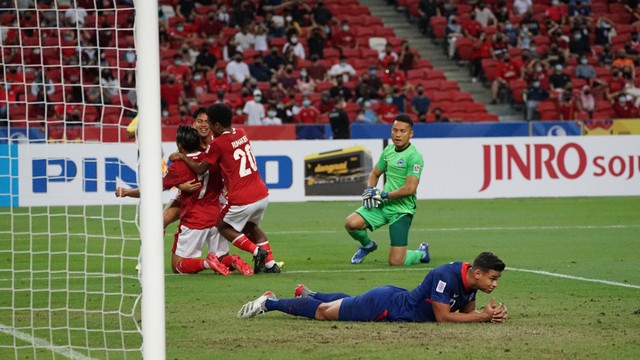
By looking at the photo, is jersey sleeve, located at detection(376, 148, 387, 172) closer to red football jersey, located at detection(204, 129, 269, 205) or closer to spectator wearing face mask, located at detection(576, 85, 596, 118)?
red football jersey, located at detection(204, 129, 269, 205)

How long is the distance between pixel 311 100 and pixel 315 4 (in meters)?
4.79

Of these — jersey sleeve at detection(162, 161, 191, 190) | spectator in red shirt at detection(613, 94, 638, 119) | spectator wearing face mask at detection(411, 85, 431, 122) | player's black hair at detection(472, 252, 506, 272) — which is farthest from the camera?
spectator in red shirt at detection(613, 94, 638, 119)

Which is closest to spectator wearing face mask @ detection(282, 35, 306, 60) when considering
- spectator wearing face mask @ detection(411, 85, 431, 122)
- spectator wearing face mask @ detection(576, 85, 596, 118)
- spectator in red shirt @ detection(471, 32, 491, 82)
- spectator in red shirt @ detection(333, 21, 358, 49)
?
spectator in red shirt @ detection(333, 21, 358, 49)

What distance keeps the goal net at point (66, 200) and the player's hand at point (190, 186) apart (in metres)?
0.88

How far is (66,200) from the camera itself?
21344 mm

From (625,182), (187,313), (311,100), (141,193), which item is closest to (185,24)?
(311,100)

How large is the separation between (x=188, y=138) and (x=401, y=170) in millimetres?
2834

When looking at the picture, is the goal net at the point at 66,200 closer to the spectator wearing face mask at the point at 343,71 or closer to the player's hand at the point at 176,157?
the player's hand at the point at 176,157

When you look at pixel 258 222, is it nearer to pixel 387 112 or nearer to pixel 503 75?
pixel 387 112

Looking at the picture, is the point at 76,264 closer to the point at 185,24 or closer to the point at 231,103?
the point at 231,103

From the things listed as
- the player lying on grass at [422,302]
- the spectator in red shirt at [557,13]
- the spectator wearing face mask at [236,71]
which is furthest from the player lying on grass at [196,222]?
the spectator in red shirt at [557,13]

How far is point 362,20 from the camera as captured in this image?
35.2 meters

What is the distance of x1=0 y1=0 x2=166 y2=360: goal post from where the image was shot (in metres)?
6.79

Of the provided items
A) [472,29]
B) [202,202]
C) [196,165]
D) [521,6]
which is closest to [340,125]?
[472,29]
